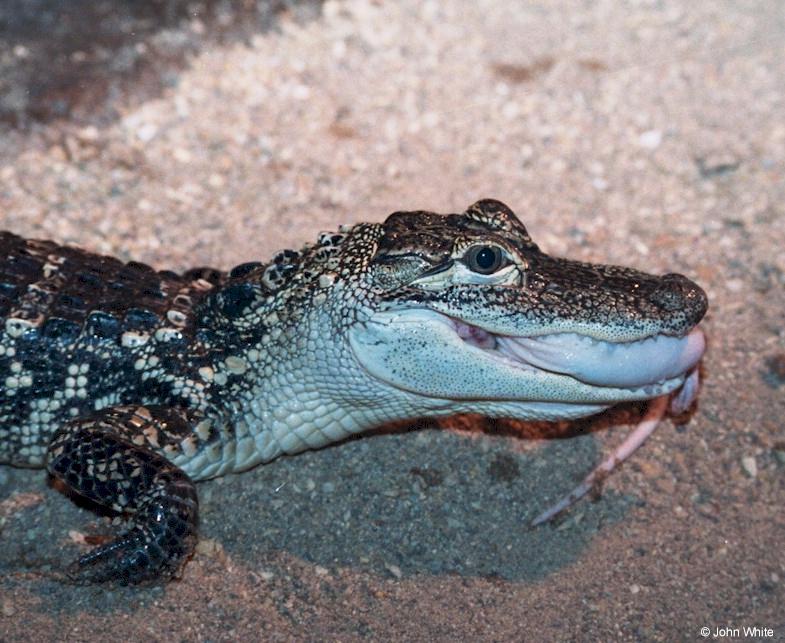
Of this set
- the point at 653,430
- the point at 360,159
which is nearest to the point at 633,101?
the point at 360,159

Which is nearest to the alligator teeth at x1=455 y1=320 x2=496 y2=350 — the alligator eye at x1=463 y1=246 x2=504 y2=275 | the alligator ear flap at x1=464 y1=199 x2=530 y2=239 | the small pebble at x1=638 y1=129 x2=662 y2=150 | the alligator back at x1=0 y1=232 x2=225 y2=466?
the alligator eye at x1=463 y1=246 x2=504 y2=275

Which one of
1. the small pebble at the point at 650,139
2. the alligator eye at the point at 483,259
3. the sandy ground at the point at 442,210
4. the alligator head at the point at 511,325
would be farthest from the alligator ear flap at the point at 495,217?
the small pebble at the point at 650,139

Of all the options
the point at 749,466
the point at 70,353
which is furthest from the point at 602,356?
the point at 70,353

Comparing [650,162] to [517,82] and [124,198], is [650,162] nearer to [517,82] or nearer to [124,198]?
[517,82]

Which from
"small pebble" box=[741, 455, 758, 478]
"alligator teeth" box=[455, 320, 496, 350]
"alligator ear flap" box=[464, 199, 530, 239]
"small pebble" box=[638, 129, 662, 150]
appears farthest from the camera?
"small pebble" box=[638, 129, 662, 150]

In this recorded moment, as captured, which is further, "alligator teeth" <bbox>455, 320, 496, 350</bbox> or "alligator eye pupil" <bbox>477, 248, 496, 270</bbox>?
"alligator teeth" <bbox>455, 320, 496, 350</bbox>

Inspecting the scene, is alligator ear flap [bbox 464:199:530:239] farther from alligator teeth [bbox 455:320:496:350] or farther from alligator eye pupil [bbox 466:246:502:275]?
alligator teeth [bbox 455:320:496:350]

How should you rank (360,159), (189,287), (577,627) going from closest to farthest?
(577,627), (189,287), (360,159)
